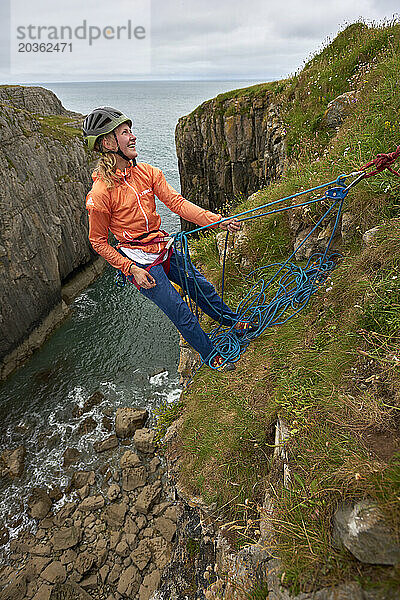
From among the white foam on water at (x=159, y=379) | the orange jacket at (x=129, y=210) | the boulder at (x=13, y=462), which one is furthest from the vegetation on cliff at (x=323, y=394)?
the boulder at (x=13, y=462)

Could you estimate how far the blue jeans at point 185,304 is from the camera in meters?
5.07

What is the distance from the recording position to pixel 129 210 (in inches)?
191

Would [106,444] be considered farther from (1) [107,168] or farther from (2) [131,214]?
(1) [107,168]

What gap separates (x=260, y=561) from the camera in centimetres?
329

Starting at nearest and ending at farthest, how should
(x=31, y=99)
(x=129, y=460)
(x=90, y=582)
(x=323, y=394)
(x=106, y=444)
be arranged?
1. (x=323, y=394)
2. (x=90, y=582)
3. (x=129, y=460)
4. (x=106, y=444)
5. (x=31, y=99)

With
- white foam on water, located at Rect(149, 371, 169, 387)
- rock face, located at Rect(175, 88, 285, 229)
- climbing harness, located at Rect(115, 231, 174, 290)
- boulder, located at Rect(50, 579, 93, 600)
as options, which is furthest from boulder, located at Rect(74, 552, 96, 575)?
rock face, located at Rect(175, 88, 285, 229)

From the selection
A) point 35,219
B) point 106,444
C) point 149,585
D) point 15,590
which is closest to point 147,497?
point 149,585

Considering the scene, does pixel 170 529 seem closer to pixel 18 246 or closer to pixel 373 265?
pixel 373 265

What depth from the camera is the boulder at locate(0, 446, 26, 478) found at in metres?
12.9

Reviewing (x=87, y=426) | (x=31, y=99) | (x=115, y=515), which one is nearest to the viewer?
(x=115, y=515)

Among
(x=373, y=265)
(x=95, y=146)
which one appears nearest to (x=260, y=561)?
(x=373, y=265)

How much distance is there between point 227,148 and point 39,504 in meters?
20.8

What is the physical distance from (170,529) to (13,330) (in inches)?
521

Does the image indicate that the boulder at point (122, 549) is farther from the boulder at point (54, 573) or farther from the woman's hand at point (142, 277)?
the woman's hand at point (142, 277)
